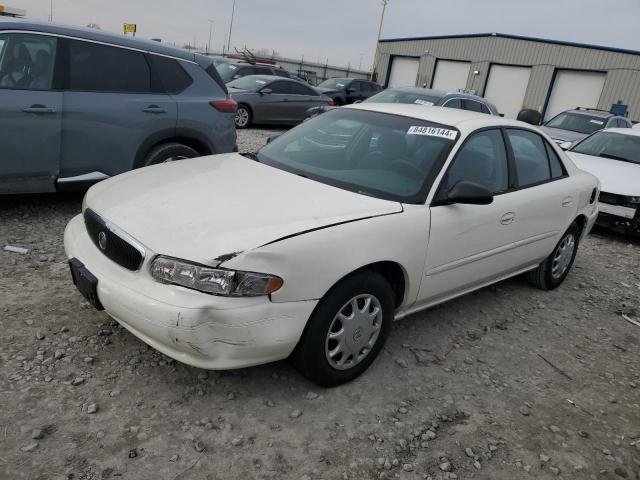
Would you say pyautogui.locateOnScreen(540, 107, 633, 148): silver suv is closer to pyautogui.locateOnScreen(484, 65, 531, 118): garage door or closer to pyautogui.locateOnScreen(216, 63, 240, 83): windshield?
pyautogui.locateOnScreen(216, 63, 240, 83): windshield

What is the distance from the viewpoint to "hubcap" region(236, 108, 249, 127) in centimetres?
1298

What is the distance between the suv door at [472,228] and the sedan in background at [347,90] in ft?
52.0

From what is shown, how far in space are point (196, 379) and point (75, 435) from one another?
68 centimetres

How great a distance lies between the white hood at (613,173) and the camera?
7.11 meters

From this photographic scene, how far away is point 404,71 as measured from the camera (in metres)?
36.2

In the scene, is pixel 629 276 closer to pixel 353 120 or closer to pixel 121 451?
pixel 353 120

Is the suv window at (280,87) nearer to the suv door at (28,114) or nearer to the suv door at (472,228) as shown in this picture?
the suv door at (28,114)

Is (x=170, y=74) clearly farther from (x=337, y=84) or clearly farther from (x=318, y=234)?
(x=337, y=84)

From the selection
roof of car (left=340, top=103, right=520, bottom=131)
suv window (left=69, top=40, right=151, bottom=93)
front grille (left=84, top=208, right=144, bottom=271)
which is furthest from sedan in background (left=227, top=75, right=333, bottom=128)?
front grille (left=84, top=208, right=144, bottom=271)

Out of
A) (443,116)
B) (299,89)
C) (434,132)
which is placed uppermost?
(443,116)

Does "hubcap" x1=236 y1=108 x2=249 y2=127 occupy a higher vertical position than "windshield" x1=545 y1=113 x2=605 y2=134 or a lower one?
lower

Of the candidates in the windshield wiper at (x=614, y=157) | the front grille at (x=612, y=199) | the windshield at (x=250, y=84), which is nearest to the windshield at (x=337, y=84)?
the windshield at (x=250, y=84)

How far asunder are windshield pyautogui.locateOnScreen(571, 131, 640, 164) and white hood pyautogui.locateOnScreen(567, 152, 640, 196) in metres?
0.19

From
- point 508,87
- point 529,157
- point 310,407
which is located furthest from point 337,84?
point 310,407
